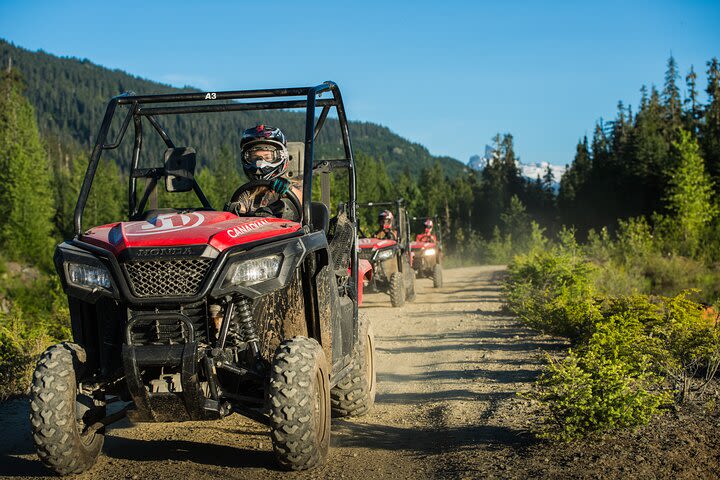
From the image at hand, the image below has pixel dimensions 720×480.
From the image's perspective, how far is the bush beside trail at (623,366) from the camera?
197 inches

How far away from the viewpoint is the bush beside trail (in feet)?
16.4

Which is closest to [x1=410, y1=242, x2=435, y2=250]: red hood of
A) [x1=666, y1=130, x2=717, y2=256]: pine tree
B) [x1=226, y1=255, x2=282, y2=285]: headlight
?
[x1=666, y1=130, x2=717, y2=256]: pine tree

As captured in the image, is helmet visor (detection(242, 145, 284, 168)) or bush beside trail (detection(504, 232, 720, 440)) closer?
bush beside trail (detection(504, 232, 720, 440))

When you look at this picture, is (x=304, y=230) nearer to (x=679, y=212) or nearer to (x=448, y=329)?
(x=448, y=329)

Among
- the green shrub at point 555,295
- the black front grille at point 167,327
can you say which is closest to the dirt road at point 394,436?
the green shrub at point 555,295

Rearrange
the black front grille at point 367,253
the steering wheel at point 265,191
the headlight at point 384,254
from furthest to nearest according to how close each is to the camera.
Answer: the headlight at point 384,254, the black front grille at point 367,253, the steering wheel at point 265,191

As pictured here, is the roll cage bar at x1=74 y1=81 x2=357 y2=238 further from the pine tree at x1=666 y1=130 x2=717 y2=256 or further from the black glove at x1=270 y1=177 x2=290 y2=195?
the pine tree at x1=666 y1=130 x2=717 y2=256

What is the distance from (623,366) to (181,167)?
352 cm

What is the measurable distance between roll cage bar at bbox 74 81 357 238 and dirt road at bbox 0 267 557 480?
1.55 metres


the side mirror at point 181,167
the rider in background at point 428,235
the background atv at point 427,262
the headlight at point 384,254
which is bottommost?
the background atv at point 427,262

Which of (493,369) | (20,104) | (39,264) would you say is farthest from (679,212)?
(20,104)

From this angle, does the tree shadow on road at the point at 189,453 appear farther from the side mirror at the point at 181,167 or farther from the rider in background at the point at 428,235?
the rider in background at the point at 428,235

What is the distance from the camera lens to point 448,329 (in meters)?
12.0

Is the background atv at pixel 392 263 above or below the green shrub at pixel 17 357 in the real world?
above
